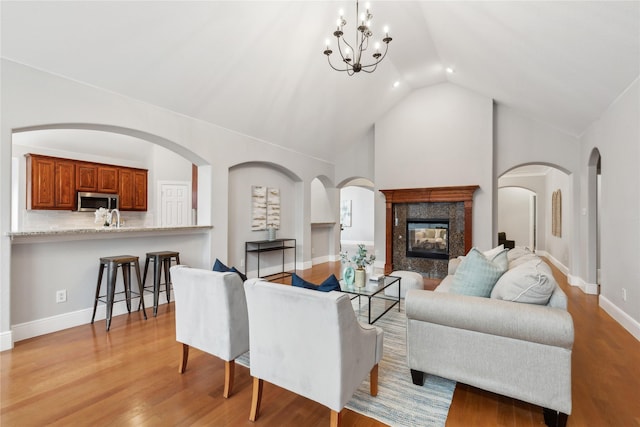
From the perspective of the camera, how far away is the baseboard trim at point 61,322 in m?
2.91

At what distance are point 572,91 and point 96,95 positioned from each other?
221 inches

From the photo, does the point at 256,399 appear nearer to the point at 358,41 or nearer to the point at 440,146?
the point at 358,41

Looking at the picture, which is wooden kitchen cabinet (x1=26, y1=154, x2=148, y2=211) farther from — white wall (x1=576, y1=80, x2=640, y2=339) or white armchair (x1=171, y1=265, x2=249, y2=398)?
white wall (x1=576, y1=80, x2=640, y2=339)

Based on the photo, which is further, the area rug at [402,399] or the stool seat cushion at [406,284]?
the stool seat cushion at [406,284]

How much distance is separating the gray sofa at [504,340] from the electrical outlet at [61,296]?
3.58m

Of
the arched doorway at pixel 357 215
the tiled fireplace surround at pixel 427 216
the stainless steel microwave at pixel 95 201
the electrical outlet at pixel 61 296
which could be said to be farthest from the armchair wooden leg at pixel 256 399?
the arched doorway at pixel 357 215

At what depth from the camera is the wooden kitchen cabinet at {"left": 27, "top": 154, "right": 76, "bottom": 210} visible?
5398mm

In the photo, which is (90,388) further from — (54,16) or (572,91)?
(572,91)

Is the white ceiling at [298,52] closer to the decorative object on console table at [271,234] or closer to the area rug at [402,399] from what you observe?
the decorative object on console table at [271,234]

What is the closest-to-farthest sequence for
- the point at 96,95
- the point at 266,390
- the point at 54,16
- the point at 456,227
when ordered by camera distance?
the point at 266,390 → the point at 54,16 → the point at 96,95 → the point at 456,227

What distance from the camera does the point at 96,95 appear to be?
3250mm

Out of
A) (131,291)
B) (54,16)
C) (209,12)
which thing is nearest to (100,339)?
(131,291)

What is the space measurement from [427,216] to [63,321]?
5.91 meters

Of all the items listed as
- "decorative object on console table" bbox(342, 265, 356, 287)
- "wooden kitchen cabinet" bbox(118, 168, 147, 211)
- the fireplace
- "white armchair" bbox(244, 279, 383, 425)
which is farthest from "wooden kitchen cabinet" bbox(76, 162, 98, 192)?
the fireplace
